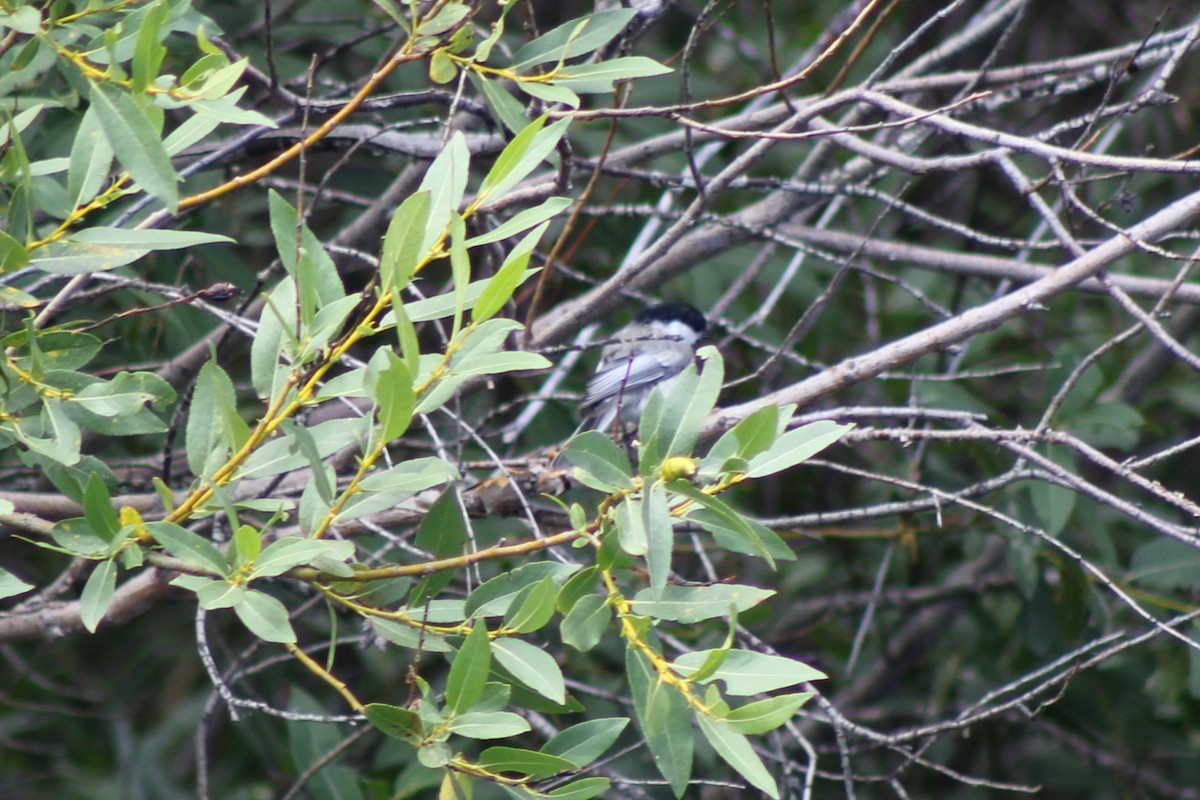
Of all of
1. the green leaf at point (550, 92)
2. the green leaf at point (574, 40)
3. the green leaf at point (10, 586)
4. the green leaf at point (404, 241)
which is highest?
the green leaf at point (574, 40)

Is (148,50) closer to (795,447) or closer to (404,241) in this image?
(404,241)

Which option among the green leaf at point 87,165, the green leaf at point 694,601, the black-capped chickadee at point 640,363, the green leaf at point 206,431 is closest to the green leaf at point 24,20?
the green leaf at point 87,165

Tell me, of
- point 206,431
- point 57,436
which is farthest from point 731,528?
point 57,436

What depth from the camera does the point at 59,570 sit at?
4512mm

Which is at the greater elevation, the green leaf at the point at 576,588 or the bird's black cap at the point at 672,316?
the green leaf at the point at 576,588

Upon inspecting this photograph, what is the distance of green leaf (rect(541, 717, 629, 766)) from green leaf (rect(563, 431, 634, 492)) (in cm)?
44

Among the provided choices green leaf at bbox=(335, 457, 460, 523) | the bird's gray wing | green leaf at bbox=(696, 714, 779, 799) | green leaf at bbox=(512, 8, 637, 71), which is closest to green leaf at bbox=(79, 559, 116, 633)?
green leaf at bbox=(335, 457, 460, 523)

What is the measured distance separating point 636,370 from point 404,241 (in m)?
2.93

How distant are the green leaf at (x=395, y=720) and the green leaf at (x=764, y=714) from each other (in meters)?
0.48

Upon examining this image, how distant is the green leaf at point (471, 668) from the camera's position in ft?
5.54

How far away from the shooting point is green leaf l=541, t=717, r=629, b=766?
1.86m

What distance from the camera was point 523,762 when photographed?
1.76 m

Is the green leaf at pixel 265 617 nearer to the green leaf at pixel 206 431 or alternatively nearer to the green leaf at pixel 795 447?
the green leaf at pixel 206 431

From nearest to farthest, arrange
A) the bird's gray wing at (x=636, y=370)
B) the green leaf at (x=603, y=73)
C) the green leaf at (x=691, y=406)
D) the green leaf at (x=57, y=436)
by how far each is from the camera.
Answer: the green leaf at (x=691, y=406) < the green leaf at (x=57, y=436) < the green leaf at (x=603, y=73) < the bird's gray wing at (x=636, y=370)
